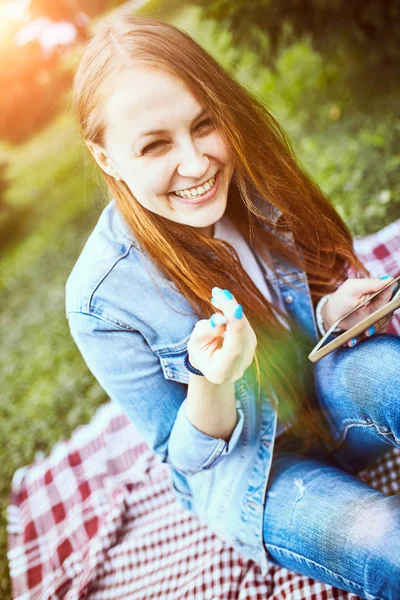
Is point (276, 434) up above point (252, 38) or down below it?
below

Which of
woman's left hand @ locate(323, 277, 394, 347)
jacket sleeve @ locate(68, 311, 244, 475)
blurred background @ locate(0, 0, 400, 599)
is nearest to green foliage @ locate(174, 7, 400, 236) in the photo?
blurred background @ locate(0, 0, 400, 599)

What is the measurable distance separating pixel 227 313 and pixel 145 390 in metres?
0.49

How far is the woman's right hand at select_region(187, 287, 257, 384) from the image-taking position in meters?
0.95

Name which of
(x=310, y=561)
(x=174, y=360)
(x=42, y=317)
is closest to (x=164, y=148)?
(x=174, y=360)

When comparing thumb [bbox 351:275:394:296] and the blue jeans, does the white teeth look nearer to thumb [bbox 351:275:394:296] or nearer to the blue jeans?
thumb [bbox 351:275:394:296]

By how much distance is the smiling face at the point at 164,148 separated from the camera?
111 centimetres

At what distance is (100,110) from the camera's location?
1164 mm

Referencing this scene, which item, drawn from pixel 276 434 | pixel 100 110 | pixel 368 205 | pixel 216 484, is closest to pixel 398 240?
pixel 368 205

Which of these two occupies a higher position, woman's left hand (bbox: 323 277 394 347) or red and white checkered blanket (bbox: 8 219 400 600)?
woman's left hand (bbox: 323 277 394 347)

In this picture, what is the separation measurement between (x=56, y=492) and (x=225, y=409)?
3.59 ft

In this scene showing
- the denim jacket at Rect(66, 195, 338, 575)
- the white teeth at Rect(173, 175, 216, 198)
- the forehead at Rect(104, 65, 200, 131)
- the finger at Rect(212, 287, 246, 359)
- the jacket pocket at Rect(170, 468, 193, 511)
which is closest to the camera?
the finger at Rect(212, 287, 246, 359)

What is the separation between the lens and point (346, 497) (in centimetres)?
125

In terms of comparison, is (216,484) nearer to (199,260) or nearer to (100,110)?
(199,260)

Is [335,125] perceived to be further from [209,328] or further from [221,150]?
[209,328]
